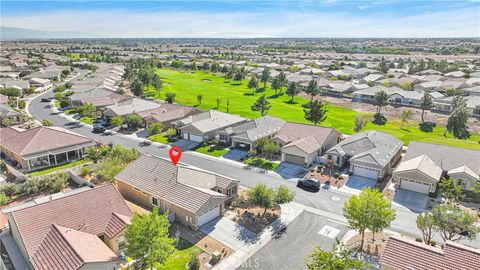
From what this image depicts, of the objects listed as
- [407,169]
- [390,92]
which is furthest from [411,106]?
[407,169]

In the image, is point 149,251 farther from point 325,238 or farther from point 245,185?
point 245,185

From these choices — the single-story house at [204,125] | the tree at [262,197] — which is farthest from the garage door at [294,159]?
the tree at [262,197]

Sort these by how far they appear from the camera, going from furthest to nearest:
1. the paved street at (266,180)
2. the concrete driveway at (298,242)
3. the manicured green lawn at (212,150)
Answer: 1. the manicured green lawn at (212,150)
2. the paved street at (266,180)
3. the concrete driveway at (298,242)

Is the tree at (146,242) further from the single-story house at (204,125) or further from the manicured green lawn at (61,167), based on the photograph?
the single-story house at (204,125)

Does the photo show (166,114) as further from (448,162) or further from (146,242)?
(448,162)

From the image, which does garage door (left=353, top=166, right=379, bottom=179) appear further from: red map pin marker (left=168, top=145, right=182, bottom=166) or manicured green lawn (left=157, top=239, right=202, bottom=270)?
manicured green lawn (left=157, top=239, right=202, bottom=270)

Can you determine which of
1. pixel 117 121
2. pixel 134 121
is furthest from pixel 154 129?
pixel 117 121

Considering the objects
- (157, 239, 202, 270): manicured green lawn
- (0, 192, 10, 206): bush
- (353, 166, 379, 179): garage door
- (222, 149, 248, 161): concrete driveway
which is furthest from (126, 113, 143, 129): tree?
(353, 166, 379, 179): garage door

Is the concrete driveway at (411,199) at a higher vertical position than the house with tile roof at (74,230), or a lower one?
lower
